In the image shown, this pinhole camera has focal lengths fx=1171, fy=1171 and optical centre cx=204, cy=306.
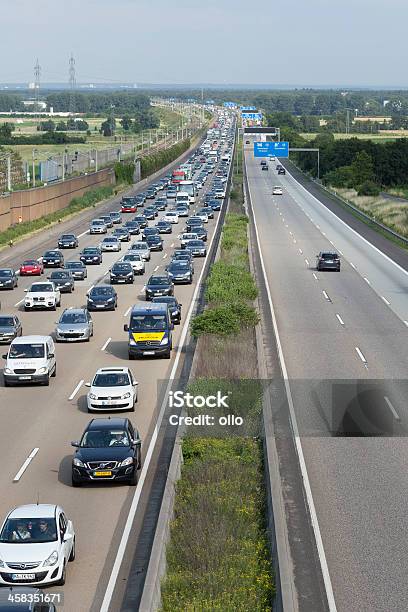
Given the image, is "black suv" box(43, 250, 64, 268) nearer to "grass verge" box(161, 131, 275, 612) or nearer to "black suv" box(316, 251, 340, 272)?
"black suv" box(316, 251, 340, 272)

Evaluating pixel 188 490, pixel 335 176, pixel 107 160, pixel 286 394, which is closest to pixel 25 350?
pixel 286 394

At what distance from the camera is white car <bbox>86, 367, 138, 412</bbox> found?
30062mm

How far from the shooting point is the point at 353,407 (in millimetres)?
29547

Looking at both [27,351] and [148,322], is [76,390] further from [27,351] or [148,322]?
[148,322]

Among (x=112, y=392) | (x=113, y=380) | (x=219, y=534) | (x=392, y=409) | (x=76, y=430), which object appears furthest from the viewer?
(x=113, y=380)

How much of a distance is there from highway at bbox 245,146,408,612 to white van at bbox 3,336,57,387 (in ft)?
23.4

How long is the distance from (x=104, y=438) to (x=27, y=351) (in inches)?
452

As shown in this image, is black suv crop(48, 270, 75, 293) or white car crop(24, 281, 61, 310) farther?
black suv crop(48, 270, 75, 293)

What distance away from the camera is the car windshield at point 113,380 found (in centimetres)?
3044

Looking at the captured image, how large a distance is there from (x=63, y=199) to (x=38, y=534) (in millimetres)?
95918

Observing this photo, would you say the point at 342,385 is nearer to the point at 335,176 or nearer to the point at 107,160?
the point at 335,176

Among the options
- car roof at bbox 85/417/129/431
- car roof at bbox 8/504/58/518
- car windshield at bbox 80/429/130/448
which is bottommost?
car windshield at bbox 80/429/130/448

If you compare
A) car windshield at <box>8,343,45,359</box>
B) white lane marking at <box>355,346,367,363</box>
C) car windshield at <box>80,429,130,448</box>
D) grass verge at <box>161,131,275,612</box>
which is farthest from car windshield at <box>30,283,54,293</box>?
car windshield at <box>80,429,130,448</box>

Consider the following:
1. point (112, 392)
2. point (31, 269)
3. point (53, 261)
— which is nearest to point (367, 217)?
point (53, 261)
